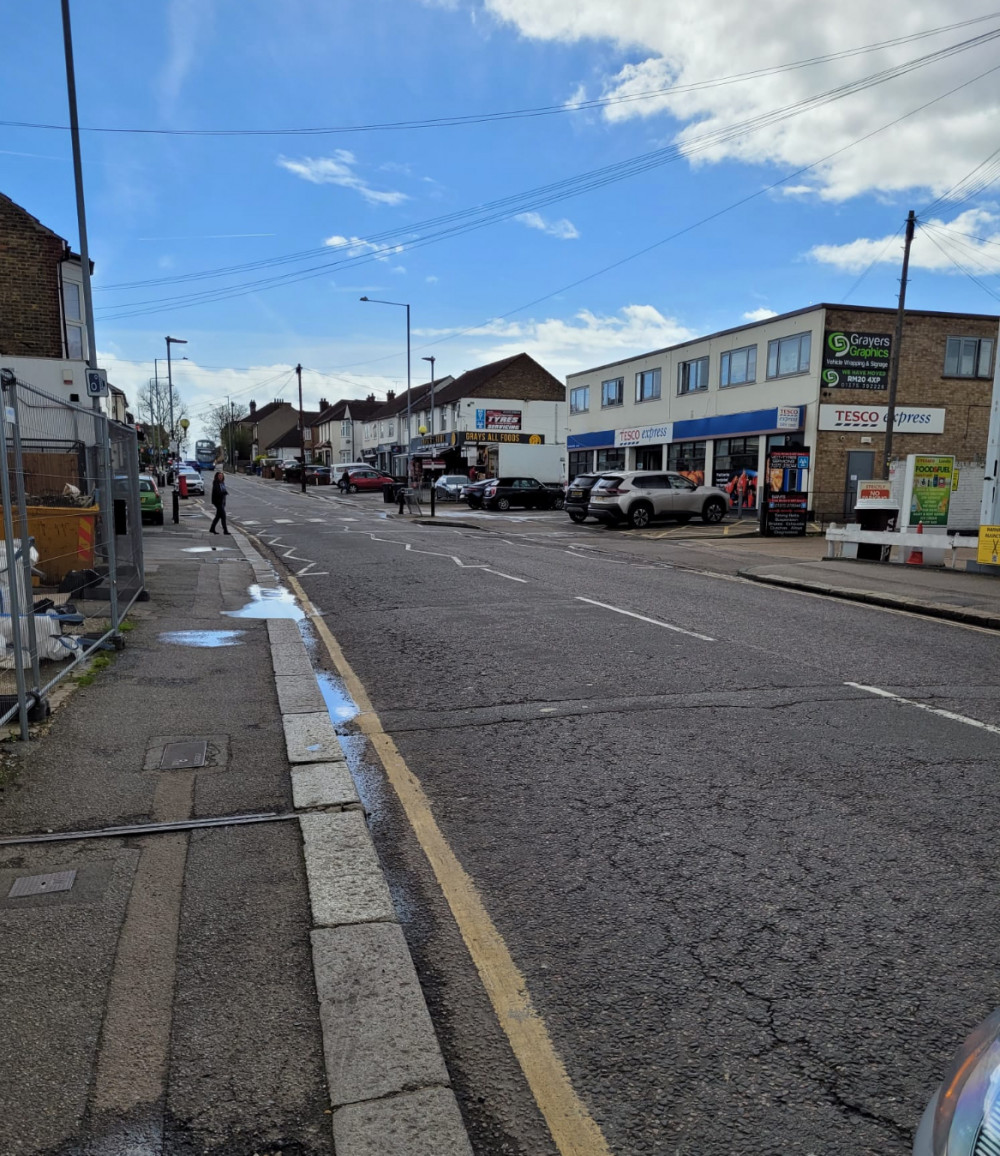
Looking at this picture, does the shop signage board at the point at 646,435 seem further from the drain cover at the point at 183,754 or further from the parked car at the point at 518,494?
the drain cover at the point at 183,754

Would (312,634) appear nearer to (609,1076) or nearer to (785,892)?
(785,892)

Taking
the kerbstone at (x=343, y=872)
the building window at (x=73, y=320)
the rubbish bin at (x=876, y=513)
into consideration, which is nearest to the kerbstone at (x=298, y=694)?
the kerbstone at (x=343, y=872)

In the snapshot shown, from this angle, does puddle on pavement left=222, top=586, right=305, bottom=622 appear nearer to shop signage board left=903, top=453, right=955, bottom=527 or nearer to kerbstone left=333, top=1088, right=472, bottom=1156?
kerbstone left=333, top=1088, right=472, bottom=1156

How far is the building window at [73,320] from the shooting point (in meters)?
26.3

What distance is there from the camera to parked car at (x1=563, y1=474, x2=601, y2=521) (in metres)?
30.9

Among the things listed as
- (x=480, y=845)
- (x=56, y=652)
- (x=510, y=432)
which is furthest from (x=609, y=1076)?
(x=510, y=432)

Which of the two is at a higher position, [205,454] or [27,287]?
[27,287]

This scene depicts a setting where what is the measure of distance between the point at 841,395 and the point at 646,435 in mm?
11358

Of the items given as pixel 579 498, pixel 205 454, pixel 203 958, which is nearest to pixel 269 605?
pixel 203 958

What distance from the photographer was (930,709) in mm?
6379

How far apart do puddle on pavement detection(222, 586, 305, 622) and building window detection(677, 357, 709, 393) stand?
26.2 meters

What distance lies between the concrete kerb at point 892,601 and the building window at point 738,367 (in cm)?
1950

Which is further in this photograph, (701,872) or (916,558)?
(916,558)

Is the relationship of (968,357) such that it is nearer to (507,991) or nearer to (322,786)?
(322,786)
